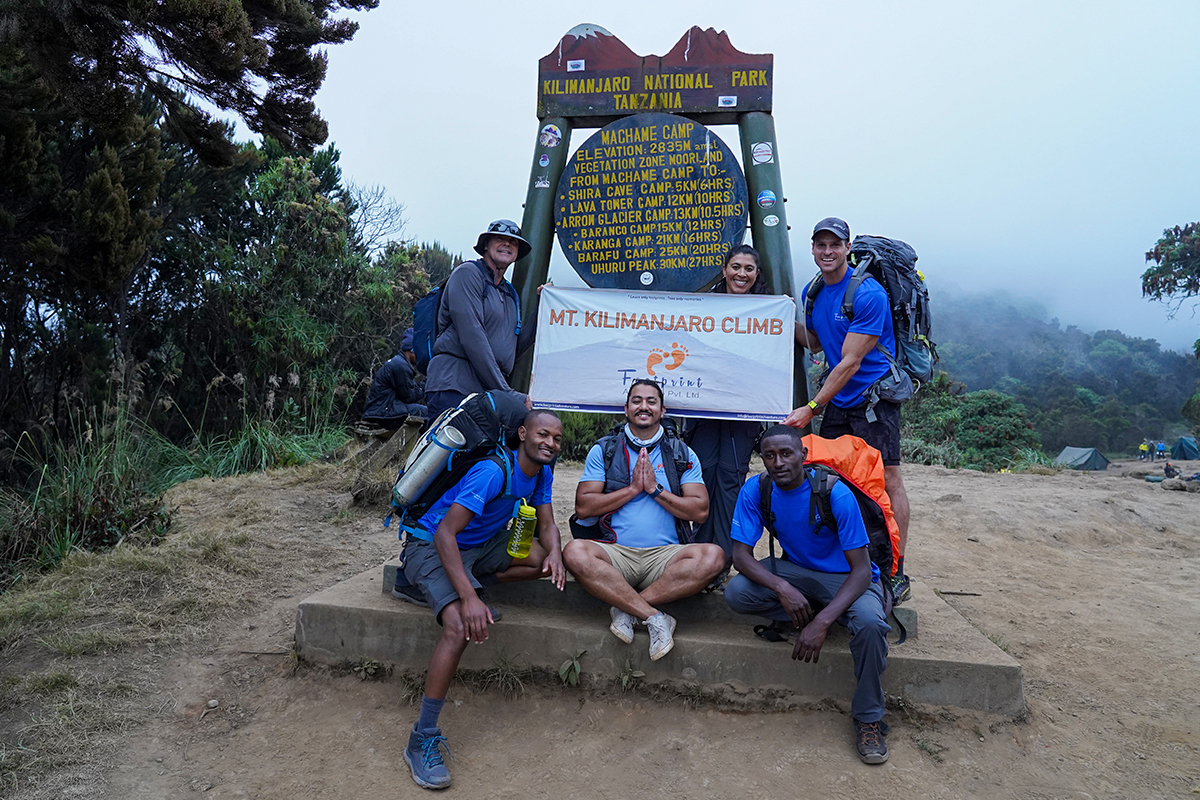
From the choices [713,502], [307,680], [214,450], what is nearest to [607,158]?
[713,502]

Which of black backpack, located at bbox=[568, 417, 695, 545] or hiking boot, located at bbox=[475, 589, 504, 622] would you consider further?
black backpack, located at bbox=[568, 417, 695, 545]

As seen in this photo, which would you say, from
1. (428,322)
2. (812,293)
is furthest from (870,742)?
(428,322)

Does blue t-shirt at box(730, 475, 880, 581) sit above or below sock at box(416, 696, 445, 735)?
above

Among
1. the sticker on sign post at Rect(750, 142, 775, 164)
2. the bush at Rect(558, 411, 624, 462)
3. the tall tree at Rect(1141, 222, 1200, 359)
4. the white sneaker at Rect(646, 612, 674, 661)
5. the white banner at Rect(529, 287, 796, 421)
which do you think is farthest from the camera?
the tall tree at Rect(1141, 222, 1200, 359)

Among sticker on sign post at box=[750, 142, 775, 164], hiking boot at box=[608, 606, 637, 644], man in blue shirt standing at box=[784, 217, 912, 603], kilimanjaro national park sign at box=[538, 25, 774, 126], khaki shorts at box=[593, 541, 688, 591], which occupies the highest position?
kilimanjaro national park sign at box=[538, 25, 774, 126]

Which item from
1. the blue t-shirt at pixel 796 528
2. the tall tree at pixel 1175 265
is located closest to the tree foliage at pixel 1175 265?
the tall tree at pixel 1175 265

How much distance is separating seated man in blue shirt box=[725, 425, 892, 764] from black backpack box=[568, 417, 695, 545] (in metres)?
0.39

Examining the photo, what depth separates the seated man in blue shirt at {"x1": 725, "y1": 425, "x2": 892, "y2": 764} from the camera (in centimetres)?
291

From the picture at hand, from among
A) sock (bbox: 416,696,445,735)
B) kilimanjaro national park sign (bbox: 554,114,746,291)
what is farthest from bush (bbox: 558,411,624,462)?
sock (bbox: 416,696,445,735)

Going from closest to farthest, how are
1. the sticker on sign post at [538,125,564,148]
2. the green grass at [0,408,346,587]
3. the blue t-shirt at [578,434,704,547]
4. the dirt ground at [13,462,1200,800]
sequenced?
the dirt ground at [13,462,1200,800] → the blue t-shirt at [578,434,704,547] → the sticker on sign post at [538,125,564,148] → the green grass at [0,408,346,587]

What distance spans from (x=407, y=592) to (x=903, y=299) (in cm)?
278

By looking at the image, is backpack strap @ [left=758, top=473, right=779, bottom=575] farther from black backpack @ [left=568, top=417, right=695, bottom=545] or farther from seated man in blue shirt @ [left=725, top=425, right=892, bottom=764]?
black backpack @ [left=568, top=417, right=695, bottom=545]

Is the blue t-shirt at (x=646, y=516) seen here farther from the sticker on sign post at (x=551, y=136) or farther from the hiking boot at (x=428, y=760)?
the sticker on sign post at (x=551, y=136)

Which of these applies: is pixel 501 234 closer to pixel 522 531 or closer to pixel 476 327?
pixel 476 327
